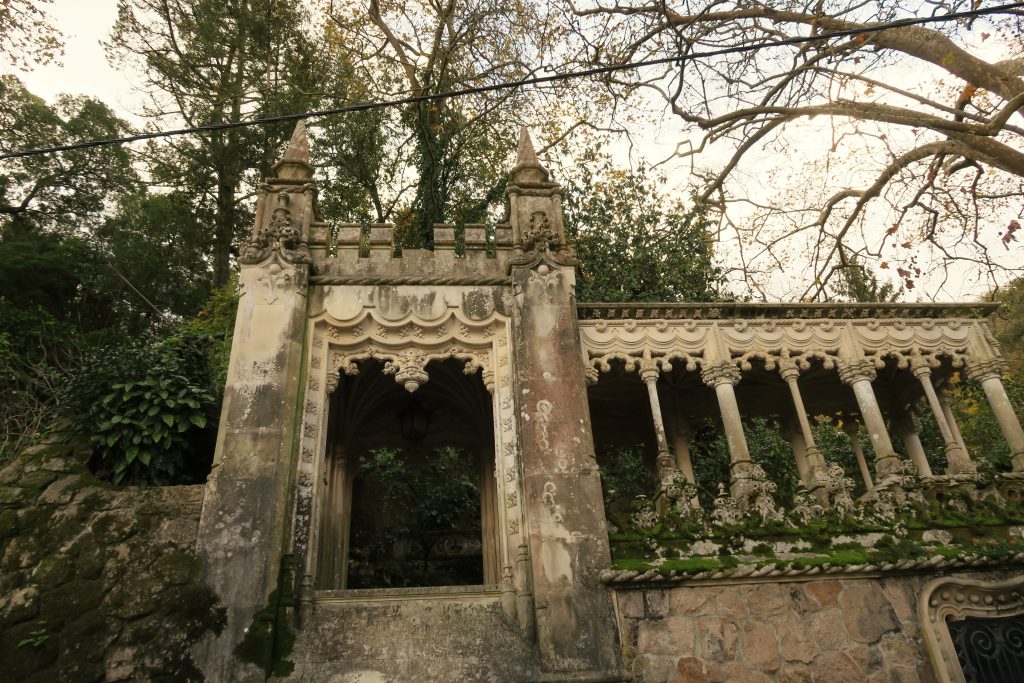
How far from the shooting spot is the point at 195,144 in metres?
19.6

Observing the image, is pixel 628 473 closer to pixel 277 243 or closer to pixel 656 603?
pixel 656 603

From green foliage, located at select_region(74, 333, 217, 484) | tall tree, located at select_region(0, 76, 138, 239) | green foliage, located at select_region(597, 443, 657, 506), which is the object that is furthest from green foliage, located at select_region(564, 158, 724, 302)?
tall tree, located at select_region(0, 76, 138, 239)

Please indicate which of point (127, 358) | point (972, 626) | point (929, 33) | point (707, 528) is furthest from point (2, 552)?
point (929, 33)

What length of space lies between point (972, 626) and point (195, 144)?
68.2 ft

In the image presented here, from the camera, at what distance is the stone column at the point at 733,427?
7789 millimetres

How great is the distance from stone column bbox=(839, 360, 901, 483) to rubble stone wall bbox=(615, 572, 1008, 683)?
68.3 inches

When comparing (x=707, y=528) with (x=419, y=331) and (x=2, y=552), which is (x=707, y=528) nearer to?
(x=419, y=331)

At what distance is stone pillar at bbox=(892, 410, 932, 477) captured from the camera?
10.1m

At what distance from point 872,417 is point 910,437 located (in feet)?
8.47

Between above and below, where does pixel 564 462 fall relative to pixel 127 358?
below

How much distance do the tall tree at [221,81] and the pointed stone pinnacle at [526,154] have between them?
38.7ft

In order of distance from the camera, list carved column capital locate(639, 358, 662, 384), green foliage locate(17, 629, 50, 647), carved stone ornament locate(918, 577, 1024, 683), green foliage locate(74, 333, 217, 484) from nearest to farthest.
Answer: green foliage locate(17, 629, 50, 647)
carved stone ornament locate(918, 577, 1024, 683)
green foliage locate(74, 333, 217, 484)
carved column capital locate(639, 358, 662, 384)

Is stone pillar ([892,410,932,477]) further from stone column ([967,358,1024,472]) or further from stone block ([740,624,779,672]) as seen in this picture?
stone block ([740,624,779,672])

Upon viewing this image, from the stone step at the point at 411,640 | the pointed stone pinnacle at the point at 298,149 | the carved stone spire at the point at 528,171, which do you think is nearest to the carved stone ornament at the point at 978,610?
the stone step at the point at 411,640
